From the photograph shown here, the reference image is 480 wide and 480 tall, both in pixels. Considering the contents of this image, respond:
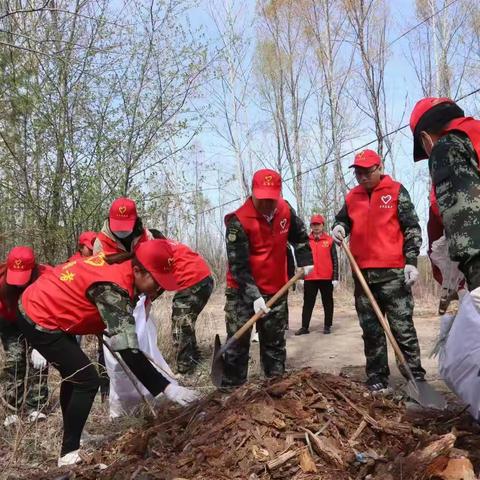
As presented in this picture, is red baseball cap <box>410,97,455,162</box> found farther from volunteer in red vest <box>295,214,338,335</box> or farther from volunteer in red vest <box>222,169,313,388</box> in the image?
volunteer in red vest <box>295,214,338,335</box>

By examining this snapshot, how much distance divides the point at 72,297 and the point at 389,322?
2463 millimetres

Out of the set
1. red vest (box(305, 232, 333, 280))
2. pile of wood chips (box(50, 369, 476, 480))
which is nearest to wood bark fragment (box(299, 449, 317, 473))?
pile of wood chips (box(50, 369, 476, 480))

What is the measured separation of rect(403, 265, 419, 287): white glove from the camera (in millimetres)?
4230

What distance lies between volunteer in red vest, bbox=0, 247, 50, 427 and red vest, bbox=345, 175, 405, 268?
105 inches

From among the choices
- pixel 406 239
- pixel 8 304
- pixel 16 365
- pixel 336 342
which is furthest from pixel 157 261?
pixel 336 342

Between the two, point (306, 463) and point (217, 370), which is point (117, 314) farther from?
Answer: point (217, 370)

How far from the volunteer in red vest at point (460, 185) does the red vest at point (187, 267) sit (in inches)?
146

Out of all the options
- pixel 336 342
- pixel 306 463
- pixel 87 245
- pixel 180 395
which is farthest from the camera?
pixel 336 342

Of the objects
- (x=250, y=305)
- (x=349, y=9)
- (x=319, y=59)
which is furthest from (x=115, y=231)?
(x=319, y=59)

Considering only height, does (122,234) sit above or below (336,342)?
above

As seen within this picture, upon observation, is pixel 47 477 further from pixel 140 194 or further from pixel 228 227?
pixel 140 194

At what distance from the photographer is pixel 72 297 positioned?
3.23m

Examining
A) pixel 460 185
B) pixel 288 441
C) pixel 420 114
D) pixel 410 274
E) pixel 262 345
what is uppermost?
pixel 420 114

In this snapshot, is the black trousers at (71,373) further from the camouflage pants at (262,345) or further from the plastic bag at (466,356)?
the plastic bag at (466,356)
